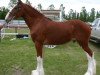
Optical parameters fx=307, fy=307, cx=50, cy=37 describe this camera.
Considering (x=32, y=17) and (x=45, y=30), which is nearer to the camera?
(x=45, y=30)

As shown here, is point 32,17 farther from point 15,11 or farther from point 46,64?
point 46,64

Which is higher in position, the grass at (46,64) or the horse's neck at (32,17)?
the horse's neck at (32,17)

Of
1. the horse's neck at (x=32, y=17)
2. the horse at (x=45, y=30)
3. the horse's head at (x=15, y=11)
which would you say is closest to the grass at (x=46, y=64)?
the horse at (x=45, y=30)

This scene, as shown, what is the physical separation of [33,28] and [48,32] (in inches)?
16.1

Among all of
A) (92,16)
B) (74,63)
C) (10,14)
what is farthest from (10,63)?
(92,16)

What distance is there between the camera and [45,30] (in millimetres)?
7992

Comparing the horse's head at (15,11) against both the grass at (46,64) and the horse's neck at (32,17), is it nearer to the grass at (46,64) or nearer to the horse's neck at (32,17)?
the horse's neck at (32,17)

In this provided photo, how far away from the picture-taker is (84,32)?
8203 mm

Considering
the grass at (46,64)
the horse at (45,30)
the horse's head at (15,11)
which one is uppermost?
the horse's head at (15,11)

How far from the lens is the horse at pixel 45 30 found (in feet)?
26.1

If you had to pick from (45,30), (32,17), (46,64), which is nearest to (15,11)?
(32,17)

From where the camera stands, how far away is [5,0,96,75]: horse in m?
7.95

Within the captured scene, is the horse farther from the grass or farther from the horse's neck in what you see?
the grass

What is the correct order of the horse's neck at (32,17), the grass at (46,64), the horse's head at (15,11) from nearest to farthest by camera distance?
1. the horse's head at (15,11)
2. the horse's neck at (32,17)
3. the grass at (46,64)
